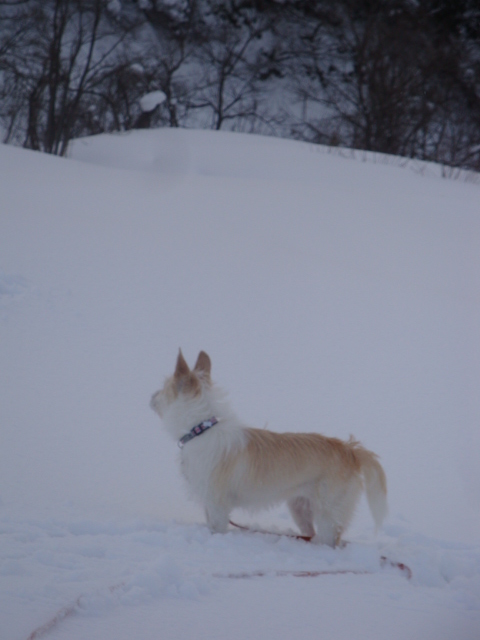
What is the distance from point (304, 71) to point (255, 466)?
23.0m

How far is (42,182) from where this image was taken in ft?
34.1

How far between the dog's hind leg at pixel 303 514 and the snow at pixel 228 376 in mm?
308

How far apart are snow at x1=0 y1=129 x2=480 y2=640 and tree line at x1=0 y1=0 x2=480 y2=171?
7163mm

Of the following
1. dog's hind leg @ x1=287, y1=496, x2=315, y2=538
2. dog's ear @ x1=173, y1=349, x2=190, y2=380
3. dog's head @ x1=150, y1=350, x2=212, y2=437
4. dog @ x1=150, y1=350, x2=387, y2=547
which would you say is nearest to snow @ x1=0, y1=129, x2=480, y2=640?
dog @ x1=150, y1=350, x2=387, y2=547

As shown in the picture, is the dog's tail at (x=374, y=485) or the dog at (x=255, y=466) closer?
the dog at (x=255, y=466)

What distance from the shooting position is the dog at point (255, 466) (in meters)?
3.21

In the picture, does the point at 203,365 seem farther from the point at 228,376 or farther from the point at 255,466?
the point at 228,376

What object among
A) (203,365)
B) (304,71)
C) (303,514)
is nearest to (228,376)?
(203,365)

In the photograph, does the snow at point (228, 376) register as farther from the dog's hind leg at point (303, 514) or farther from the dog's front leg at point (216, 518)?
the dog's hind leg at point (303, 514)

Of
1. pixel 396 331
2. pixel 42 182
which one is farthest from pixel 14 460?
pixel 42 182

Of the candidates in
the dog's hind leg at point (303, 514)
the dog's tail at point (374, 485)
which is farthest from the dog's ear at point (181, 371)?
the dog's tail at point (374, 485)

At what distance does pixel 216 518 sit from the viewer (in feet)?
10.5

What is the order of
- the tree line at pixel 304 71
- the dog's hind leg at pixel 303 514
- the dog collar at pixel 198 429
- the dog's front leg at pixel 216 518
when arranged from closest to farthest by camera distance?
the dog's front leg at pixel 216 518
the dog collar at pixel 198 429
the dog's hind leg at pixel 303 514
the tree line at pixel 304 71

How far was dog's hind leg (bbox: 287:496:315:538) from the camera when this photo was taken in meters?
3.48
